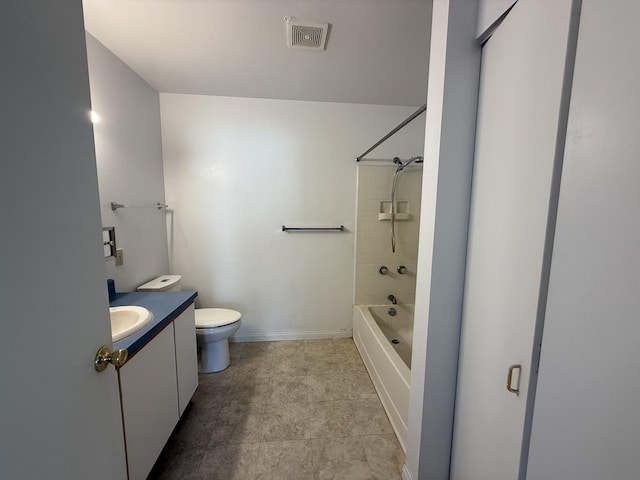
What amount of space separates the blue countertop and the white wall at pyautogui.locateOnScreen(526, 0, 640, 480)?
1.46 m

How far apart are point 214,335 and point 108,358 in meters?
1.47

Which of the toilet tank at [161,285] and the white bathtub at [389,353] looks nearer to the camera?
the white bathtub at [389,353]

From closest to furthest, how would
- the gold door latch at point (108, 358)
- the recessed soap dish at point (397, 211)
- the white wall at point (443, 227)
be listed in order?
the gold door latch at point (108, 358)
the white wall at point (443, 227)
the recessed soap dish at point (397, 211)

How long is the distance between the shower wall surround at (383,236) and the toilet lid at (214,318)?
4.19 ft

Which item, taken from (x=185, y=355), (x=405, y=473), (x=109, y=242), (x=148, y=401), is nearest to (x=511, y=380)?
(x=405, y=473)

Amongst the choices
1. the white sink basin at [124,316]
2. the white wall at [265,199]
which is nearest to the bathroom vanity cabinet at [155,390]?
the white sink basin at [124,316]

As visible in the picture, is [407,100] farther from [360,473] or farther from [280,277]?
[360,473]

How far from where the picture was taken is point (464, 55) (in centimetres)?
96

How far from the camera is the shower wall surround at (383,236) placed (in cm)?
256

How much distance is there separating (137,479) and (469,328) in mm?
1579

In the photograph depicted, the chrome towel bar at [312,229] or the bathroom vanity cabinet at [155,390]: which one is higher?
the chrome towel bar at [312,229]

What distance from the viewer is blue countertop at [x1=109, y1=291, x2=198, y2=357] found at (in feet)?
3.48

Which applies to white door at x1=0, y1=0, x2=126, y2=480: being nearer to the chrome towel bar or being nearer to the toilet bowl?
the toilet bowl

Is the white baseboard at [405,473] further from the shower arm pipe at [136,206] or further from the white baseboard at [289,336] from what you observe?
the shower arm pipe at [136,206]
